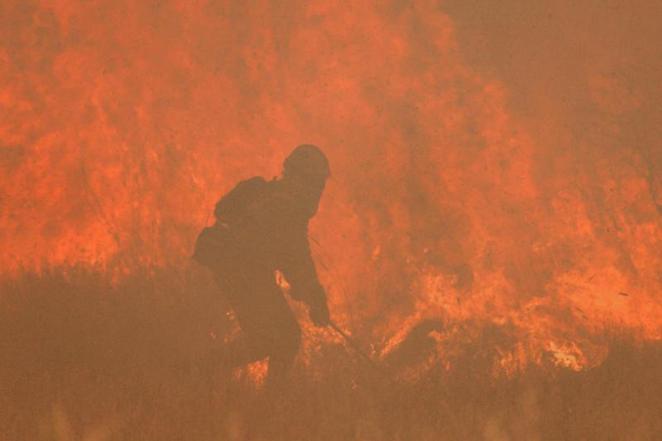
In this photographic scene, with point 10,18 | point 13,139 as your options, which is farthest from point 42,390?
point 10,18

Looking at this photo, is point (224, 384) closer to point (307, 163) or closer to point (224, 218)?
point (224, 218)

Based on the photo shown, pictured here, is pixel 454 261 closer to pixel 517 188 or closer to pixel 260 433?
pixel 517 188

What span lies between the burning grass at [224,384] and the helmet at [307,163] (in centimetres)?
123

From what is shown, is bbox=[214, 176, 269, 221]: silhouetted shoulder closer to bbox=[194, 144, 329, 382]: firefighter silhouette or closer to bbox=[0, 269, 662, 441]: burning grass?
bbox=[194, 144, 329, 382]: firefighter silhouette

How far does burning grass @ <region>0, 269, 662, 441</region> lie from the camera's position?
10.7ft

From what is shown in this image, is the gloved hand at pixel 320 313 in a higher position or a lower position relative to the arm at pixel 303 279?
lower

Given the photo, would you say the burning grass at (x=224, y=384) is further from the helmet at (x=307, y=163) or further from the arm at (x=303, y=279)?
the helmet at (x=307, y=163)

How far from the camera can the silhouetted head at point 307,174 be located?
4629 millimetres

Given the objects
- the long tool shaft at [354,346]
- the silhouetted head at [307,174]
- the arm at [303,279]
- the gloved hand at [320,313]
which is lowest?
the long tool shaft at [354,346]

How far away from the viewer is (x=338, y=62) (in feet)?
16.6

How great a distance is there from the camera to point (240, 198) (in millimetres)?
→ 4504

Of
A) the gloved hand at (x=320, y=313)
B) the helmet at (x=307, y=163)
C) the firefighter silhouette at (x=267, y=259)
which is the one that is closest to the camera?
the firefighter silhouette at (x=267, y=259)

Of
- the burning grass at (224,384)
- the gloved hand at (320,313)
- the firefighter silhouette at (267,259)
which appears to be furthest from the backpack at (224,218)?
the gloved hand at (320,313)

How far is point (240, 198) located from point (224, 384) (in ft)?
4.96
